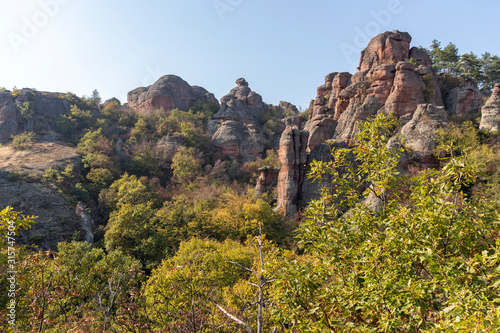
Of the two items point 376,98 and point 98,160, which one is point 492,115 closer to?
point 376,98

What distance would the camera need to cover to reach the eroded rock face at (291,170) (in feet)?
88.7

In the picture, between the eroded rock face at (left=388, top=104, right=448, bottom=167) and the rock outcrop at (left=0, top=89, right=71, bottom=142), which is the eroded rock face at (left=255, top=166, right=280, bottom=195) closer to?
the eroded rock face at (left=388, top=104, right=448, bottom=167)

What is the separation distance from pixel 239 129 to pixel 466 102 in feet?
108

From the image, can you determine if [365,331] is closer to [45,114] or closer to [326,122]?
[326,122]

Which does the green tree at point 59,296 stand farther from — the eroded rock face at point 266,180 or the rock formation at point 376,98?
the rock formation at point 376,98

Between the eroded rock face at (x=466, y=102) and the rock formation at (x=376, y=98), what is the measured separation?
2.33 meters

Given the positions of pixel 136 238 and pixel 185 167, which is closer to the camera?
pixel 136 238

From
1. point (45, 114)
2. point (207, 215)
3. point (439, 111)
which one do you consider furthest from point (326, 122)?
point (45, 114)

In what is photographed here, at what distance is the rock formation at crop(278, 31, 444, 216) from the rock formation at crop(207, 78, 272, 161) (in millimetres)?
11606

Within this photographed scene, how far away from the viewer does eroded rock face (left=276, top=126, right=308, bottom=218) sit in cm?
2703

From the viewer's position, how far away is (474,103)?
3253 centimetres

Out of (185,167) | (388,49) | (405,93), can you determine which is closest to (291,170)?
(185,167)

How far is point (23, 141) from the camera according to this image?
34719mm

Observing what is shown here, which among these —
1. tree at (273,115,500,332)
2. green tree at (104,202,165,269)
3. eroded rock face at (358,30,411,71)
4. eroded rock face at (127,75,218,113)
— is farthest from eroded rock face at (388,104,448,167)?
eroded rock face at (127,75,218,113)
